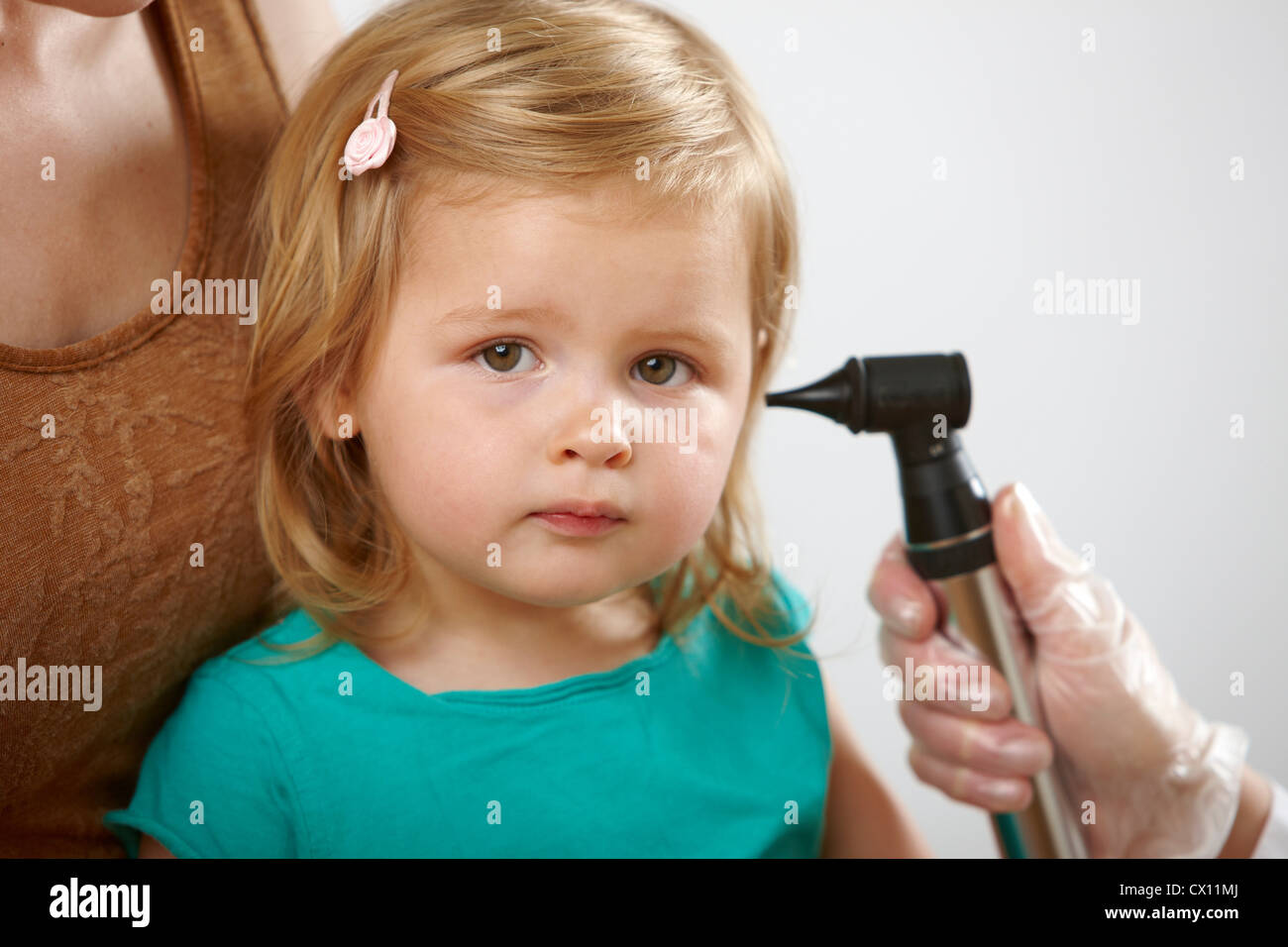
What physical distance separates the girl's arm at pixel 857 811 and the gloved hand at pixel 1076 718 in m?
0.05

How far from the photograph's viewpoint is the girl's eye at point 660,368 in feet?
2.75

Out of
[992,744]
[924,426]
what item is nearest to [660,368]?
[924,426]

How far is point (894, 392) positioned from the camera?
85 cm

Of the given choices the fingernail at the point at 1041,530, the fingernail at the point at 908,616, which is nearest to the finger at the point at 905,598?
the fingernail at the point at 908,616

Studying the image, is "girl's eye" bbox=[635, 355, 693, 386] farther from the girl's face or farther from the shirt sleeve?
the shirt sleeve

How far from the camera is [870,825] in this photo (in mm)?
1072

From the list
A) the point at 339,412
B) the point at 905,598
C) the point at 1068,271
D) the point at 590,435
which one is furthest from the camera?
the point at 1068,271

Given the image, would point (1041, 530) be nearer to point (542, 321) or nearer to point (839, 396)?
point (839, 396)

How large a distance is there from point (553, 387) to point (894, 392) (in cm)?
26

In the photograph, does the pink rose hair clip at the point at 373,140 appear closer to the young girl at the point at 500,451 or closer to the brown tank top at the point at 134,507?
the young girl at the point at 500,451
